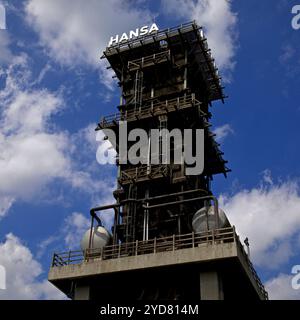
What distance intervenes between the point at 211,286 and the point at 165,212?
45.3 feet

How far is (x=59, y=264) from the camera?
41125mm

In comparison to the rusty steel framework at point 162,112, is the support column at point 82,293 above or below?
below

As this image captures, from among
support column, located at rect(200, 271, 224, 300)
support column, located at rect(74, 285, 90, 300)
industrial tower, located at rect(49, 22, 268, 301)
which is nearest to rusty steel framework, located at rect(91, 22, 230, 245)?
industrial tower, located at rect(49, 22, 268, 301)

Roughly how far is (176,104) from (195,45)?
10.4 meters

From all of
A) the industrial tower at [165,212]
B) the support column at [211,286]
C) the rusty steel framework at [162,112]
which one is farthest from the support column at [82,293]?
the support column at [211,286]

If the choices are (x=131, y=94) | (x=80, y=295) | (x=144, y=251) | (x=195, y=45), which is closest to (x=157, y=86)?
(x=131, y=94)

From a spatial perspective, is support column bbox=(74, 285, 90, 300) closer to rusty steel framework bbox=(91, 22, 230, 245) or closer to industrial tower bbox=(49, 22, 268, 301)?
industrial tower bbox=(49, 22, 268, 301)

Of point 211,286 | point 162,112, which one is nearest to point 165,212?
point 162,112

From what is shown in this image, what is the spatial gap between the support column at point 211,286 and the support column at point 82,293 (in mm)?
9391

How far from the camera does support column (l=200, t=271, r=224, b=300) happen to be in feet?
119

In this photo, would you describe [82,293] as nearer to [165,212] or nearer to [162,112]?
[165,212]

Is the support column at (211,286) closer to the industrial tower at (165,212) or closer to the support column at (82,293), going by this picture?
the industrial tower at (165,212)

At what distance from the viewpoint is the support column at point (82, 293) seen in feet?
132

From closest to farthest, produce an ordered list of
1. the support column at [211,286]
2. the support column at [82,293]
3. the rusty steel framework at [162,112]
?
1. the support column at [211,286]
2. the support column at [82,293]
3. the rusty steel framework at [162,112]
